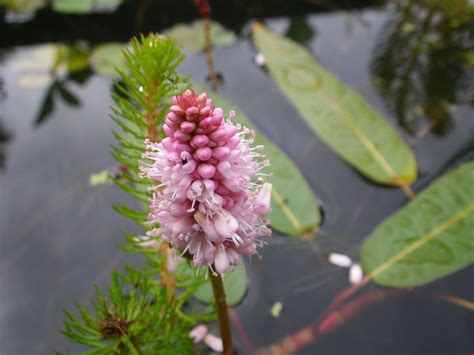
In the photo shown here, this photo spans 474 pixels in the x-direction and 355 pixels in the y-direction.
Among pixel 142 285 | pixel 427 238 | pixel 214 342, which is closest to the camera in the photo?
pixel 142 285

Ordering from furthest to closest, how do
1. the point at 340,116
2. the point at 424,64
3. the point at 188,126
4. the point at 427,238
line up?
the point at 424,64 → the point at 340,116 → the point at 427,238 → the point at 188,126

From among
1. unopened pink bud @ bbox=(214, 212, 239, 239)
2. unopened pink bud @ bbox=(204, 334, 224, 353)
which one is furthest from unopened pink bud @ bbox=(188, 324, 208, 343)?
unopened pink bud @ bbox=(214, 212, 239, 239)

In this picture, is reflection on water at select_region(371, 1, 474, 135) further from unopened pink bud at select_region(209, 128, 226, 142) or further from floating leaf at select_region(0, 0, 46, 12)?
floating leaf at select_region(0, 0, 46, 12)

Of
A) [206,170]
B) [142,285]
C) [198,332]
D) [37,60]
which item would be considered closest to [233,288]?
[198,332]

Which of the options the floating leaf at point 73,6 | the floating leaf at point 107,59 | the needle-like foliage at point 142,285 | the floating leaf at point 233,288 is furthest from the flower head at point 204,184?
the floating leaf at point 73,6

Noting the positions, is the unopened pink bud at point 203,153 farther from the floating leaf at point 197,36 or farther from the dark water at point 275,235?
the floating leaf at point 197,36

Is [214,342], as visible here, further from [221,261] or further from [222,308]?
[221,261]
